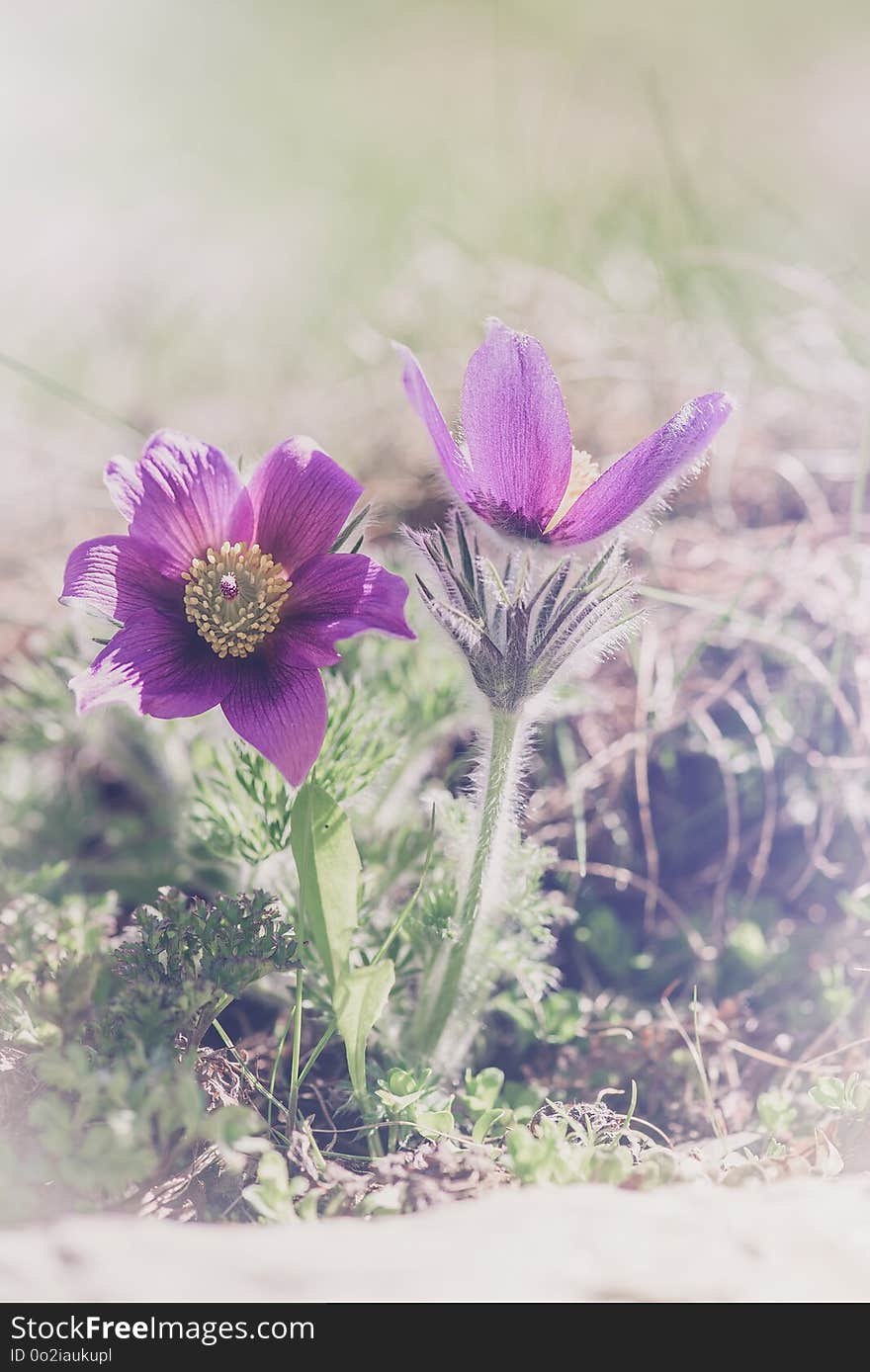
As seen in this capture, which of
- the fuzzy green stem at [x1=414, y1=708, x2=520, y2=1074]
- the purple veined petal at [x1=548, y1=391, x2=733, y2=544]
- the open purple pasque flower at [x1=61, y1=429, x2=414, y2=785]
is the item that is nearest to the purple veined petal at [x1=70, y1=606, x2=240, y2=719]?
the open purple pasque flower at [x1=61, y1=429, x2=414, y2=785]

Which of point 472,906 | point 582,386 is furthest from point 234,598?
point 582,386

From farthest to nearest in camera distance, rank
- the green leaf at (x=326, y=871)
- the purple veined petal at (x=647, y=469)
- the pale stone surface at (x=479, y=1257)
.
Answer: the green leaf at (x=326, y=871), the purple veined petal at (x=647, y=469), the pale stone surface at (x=479, y=1257)

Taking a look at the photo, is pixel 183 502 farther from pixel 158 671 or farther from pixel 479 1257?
pixel 479 1257

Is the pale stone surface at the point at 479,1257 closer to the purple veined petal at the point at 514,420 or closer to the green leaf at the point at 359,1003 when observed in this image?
the green leaf at the point at 359,1003

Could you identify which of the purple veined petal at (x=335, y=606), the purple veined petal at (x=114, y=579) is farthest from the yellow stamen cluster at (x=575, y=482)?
the purple veined petal at (x=114, y=579)

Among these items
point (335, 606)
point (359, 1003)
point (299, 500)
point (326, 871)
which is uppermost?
point (299, 500)
